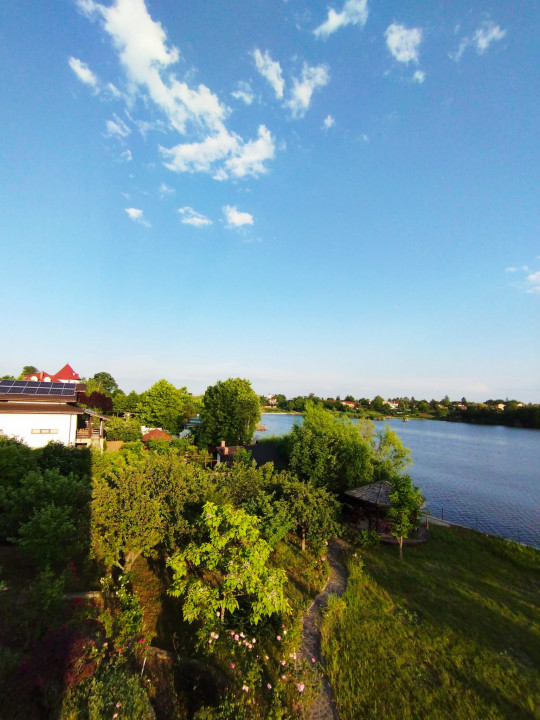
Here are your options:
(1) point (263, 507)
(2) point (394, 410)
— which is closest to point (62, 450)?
(1) point (263, 507)

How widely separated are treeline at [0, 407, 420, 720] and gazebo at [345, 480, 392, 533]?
603 cm

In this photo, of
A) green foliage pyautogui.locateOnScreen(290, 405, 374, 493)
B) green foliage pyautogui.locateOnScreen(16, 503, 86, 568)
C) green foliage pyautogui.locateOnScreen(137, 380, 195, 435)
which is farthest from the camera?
green foliage pyautogui.locateOnScreen(137, 380, 195, 435)

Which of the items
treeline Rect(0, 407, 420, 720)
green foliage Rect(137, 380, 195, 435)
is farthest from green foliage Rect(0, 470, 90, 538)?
green foliage Rect(137, 380, 195, 435)

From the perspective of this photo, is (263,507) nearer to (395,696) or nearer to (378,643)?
(378,643)

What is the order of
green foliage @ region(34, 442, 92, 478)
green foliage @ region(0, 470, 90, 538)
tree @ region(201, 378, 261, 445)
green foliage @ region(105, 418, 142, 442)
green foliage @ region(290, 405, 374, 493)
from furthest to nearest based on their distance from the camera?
tree @ region(201, 378, 261, 445), green foliage @ region(105, 418, 142, 442), green foliage @ region(290, 405, 374, 493), green foliage @ region(34, 442, 92, 478), green foliage @ region(0, 470, 90, 538)

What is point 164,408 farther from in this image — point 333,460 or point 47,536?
point 47,536

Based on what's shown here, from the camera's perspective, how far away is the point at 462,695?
8.68 meters

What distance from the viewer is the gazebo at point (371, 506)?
2173 centimetres

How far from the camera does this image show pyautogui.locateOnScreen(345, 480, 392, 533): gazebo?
71.3ft

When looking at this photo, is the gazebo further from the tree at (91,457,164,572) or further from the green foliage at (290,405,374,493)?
the tree at (91,457,164,572)

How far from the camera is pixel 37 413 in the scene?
915 inches

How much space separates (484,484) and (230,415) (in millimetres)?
35243

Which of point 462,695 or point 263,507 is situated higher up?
point 263,507

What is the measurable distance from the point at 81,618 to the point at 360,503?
737 inches
